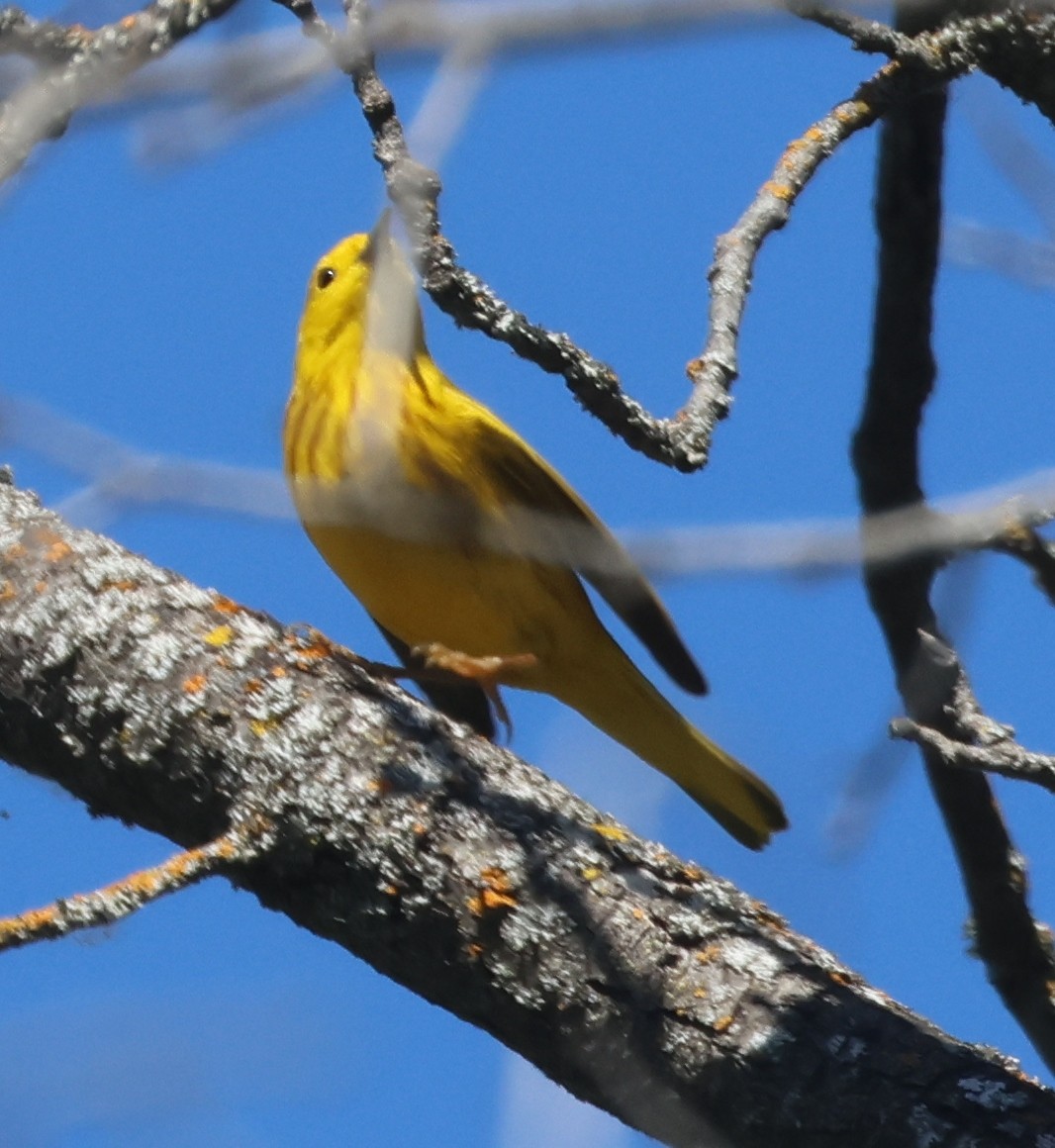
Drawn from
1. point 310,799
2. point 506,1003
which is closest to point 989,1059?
point 506,1003

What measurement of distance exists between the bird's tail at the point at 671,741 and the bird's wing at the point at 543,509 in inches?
6.8

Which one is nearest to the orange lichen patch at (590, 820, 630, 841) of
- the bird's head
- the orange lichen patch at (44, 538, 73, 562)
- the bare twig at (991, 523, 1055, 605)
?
the bare twig at (991, 523, 1055, 605)

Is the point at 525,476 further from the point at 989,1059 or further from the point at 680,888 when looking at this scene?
the point at 989,1059

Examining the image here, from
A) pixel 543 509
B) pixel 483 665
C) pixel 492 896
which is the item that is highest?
pixel 543 509

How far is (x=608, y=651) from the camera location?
4.70 metres

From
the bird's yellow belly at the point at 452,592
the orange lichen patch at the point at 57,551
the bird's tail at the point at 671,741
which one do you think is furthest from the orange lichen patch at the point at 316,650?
the bird's tail at the point at 671,741

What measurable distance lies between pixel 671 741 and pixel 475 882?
2.11 metres

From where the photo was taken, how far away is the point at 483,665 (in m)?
4.38

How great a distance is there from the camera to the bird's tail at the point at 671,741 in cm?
470

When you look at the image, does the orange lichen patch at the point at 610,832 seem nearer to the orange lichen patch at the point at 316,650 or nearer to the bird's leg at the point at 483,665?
the orange lichen patch at the point at 316,650

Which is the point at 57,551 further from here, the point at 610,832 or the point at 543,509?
the point at 543,509

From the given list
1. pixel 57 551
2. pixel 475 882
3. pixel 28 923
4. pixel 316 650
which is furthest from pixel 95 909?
pixel 57 551

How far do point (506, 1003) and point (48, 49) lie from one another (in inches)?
60.4

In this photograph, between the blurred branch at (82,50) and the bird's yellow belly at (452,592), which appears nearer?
the blurred branch at (82,50)
